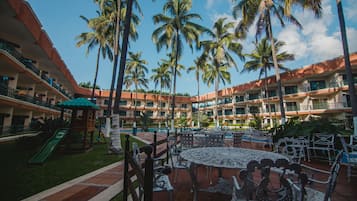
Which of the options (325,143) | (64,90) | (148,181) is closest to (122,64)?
(148,181)

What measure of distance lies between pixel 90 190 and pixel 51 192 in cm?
68

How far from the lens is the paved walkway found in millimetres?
2841

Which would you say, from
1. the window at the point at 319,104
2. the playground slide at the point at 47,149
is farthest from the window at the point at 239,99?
the playground slide at the point at 47,149

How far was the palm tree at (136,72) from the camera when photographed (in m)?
30.8

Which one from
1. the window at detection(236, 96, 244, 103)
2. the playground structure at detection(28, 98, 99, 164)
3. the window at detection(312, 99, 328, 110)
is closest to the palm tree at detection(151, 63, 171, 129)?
the window at detection(236, 96, 244, 103)

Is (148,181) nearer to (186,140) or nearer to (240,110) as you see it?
(186,140)

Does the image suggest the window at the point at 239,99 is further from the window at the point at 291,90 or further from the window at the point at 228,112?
the window at the point at 291,90

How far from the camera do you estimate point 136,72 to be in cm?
3172

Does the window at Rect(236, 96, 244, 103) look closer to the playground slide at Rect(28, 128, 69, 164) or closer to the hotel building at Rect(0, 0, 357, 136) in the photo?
the hotel building at Rect(0, 0, 357, 136)

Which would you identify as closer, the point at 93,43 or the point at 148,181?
the point at 148,181

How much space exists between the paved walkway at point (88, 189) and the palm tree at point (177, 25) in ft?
41.3

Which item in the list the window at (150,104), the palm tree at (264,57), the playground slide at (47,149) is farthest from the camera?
the window at (150,104)

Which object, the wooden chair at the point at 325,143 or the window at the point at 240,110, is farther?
the window at the point at 240,110

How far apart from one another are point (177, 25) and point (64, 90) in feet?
→ 61.3
